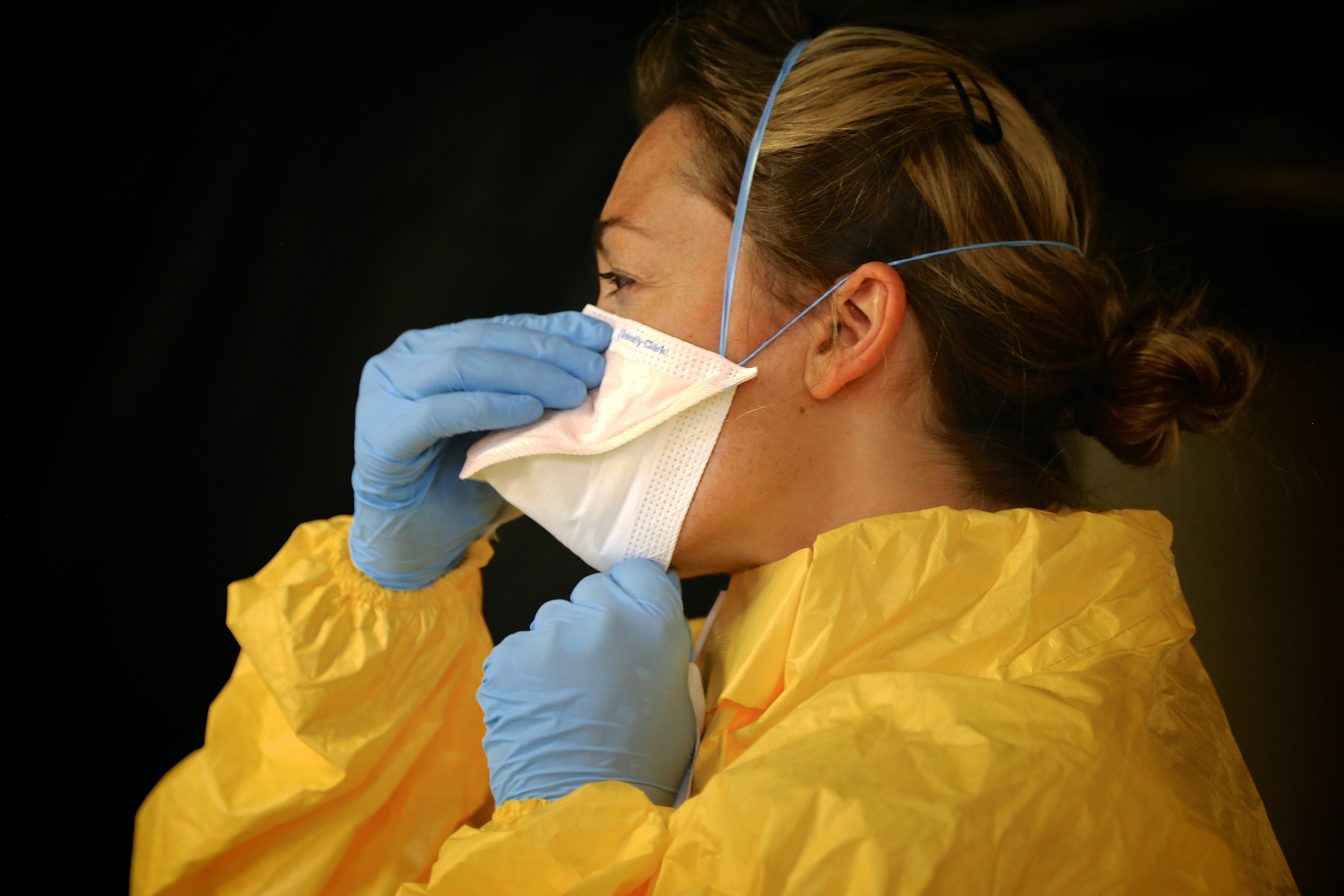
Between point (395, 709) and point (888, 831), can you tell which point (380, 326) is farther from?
point (888, 831)

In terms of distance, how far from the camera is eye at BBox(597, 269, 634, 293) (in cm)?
115


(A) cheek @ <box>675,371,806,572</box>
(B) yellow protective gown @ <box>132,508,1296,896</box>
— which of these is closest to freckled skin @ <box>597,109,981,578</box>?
(A) cheek @ <box>675,371,806,572</box>

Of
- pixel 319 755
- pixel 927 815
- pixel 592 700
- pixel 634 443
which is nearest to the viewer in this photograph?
pixel 927 815

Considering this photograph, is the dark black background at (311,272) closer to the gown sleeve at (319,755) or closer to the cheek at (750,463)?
the gown sleeve at (319,755)

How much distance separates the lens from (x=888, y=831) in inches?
26.1

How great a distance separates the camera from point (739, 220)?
42.6 inches

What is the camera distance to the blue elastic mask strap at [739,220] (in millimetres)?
1064

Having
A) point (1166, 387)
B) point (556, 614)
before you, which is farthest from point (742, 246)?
point (1166, 387)

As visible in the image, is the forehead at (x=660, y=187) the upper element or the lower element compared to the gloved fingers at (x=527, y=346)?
→ upper

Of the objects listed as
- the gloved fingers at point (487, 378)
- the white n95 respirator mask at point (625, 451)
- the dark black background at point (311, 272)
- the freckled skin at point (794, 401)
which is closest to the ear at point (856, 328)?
the freckled skin at point (794, 401)

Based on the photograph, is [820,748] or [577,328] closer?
[820,748]

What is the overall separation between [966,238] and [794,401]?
0.33 metres

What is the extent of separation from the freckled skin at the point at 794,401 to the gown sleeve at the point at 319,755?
56 centimetres

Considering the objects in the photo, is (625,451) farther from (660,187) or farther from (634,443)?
(660,187)
